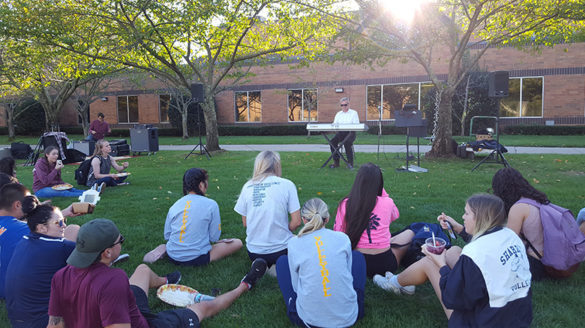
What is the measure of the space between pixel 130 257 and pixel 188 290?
1.36m

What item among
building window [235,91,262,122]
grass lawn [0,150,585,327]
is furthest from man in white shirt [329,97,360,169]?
building window [235,91,262,122]

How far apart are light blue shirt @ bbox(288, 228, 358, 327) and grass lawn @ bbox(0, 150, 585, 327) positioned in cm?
33

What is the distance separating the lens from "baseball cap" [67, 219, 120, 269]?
2.08 meters

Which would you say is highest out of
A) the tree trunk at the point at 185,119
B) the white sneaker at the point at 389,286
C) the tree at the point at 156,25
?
the tree at the point at 156,25

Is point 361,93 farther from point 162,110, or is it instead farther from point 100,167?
point 100,167

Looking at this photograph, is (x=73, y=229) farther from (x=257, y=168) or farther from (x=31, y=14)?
(x=31, y=14)

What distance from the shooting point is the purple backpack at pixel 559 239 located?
3180mm

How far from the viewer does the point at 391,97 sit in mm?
22500

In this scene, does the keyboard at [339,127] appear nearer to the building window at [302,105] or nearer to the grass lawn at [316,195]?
the grass lawn at [316,195]

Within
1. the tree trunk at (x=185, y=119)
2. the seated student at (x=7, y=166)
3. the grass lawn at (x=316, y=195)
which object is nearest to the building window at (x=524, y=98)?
the grass lawn at (x=316, y=195)

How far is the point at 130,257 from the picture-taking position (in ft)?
14.1

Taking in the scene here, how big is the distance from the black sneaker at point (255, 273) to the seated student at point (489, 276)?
1709 mm

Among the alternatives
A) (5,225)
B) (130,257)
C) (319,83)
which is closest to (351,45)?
(130,257)

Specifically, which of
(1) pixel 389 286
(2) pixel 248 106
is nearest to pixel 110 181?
(1) pixel 389 286
